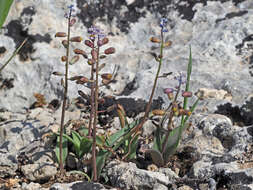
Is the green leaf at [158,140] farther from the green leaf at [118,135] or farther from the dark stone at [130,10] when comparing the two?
the dark stone at [130,10]

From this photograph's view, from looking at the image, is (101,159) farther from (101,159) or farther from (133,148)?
(133,148)

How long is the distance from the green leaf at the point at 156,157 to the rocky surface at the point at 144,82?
75 mm

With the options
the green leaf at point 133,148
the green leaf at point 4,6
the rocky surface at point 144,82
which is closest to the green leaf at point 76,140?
the rocky surface at point 144,82

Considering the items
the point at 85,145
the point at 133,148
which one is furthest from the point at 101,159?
the point at 133,148

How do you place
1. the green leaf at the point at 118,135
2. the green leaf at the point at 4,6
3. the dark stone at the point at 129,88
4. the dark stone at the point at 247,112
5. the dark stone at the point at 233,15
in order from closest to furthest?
the green leaf at the point at 4,6, the green leaf at the point at 118,135, the dark stone at the point at 247,112, the dark stone at the point at 129,88, the dark stone at the point at 233,15

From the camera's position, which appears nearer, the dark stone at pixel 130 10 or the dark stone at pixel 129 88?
the dark stone at pixel 129 88

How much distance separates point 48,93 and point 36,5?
3.79 feet

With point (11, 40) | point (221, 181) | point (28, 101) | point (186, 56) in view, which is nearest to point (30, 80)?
point (28, 101)

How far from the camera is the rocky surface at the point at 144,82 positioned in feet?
9.43

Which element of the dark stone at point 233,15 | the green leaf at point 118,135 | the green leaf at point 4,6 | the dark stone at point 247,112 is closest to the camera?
the green leaf at point 4,6

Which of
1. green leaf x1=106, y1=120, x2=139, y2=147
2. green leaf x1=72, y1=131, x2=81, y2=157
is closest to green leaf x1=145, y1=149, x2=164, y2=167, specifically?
green leaf x1=106, y1=120, x2=139, y2=147

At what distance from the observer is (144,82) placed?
3.96 meters

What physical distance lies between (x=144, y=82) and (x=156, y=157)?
3.90 feet

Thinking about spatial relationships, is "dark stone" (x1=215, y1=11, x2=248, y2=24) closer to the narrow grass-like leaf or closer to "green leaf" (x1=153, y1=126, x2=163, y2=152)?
"green leaf" (x1=153, y1=126, x2=163, y2=152)
